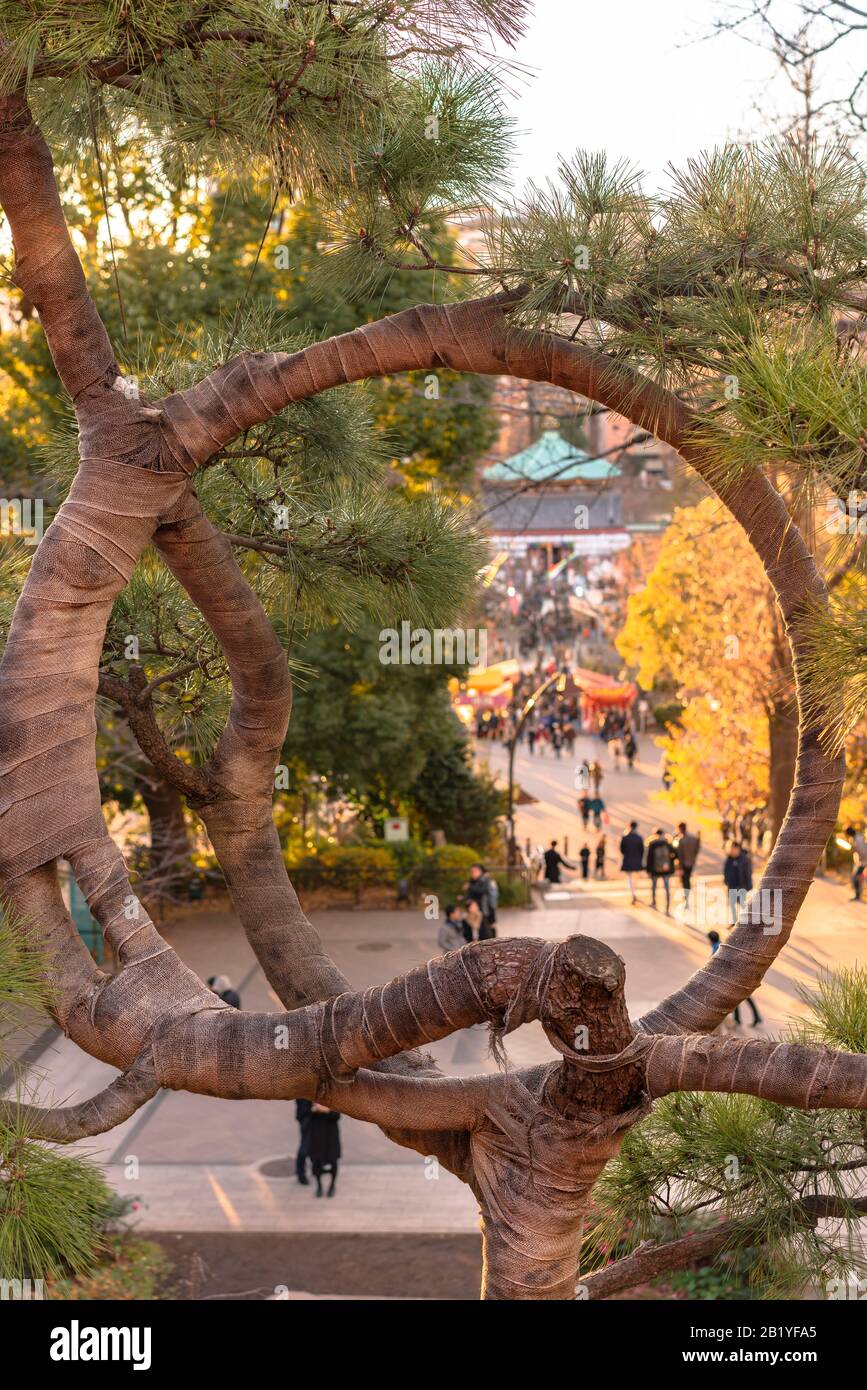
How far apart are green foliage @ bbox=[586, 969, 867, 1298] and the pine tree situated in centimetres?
27

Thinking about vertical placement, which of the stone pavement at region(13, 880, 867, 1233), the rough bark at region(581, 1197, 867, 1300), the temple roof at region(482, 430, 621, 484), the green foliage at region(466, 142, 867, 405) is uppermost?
the temple roof at region(482, 430, 621, 484)

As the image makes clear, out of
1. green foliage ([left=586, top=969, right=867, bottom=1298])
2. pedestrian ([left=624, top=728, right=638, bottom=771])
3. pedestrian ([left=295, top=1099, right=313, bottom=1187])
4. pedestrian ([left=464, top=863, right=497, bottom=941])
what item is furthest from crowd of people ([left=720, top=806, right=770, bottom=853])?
green foliage ([left=586, top=969, right=867, bottom=1298])

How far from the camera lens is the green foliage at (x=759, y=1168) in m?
4.12

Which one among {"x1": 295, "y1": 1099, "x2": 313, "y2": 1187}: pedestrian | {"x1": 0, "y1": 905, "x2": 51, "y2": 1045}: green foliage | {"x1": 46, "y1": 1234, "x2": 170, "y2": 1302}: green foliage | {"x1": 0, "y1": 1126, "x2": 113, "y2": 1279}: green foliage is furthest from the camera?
{"x1": 295, "y1": 1099, "x2": 313, "y2": 1187}: pedestrian

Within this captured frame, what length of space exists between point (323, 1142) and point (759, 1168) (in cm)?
729

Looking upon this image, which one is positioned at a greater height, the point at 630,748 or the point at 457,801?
the point at 630,748

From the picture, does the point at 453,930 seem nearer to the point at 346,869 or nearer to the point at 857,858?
Result: the point at 346,869

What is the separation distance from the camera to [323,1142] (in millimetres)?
10859

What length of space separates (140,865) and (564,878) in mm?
7830

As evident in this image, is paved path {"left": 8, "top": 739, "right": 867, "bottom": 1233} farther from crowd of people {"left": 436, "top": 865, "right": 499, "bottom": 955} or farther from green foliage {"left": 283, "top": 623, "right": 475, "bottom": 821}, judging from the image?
green foliage {"left": 283, "top": 623, "right": 475, "bottom": 821}

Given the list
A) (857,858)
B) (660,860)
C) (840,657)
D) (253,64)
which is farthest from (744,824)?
(253,64)

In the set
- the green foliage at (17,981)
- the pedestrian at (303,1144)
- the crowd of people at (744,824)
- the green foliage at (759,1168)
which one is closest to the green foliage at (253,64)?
the green foliage at (17,981)

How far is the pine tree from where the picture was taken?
3092 millimetres
